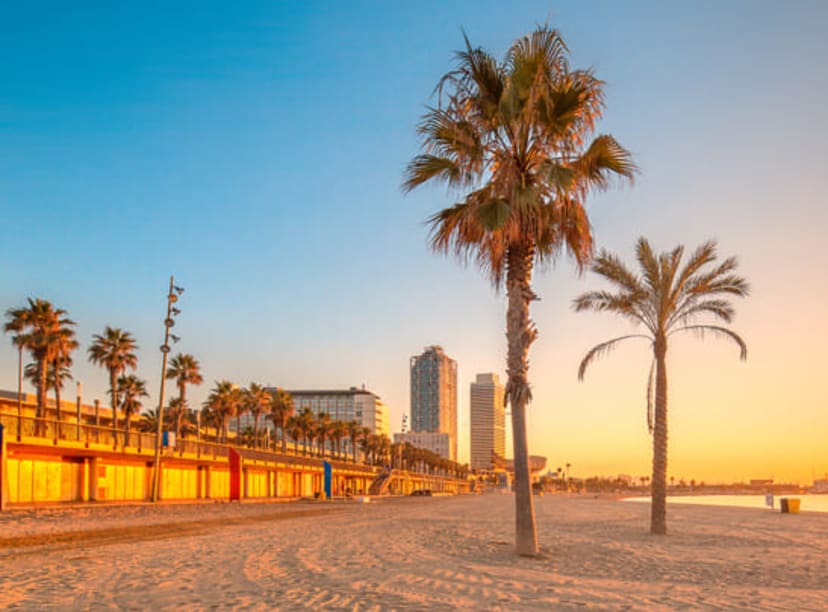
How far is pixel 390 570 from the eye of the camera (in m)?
12.9

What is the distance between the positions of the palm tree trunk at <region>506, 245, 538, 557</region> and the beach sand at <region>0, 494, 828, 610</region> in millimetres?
727

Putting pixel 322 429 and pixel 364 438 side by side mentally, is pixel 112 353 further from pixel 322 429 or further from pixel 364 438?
pixel 364 438

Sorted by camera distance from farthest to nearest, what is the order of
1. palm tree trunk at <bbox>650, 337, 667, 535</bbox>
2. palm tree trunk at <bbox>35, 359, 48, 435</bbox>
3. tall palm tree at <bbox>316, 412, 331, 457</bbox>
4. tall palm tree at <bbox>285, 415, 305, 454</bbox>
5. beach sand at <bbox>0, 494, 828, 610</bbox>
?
tall palm tree at <bbox>316, 412, 331, 457</bbox>
tall palm tree at <bbox>285, 415, 305, 454</bbox>
palm tree trunk at <bbox>35, 359, 48, 435</bbox>
palm tree trunk at <bbox>650, 337, 667, 535</bbox>
beach sand at <bbox>0, 494, 828, 610</bbox>

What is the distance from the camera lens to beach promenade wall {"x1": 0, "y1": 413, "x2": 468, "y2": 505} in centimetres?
3434

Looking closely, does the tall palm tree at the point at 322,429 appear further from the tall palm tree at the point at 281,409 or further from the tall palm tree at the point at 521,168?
the tall palm tree at the point at 521,168

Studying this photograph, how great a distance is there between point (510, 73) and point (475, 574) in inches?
382

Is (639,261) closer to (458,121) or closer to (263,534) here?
(458,121)

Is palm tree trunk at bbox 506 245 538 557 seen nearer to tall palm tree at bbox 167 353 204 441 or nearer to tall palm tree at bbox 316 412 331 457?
tall palm tree at bbox 167 353 204 441

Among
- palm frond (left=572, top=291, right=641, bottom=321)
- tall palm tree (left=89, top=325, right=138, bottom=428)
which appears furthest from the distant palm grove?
palm frond (left=572, top=291, right=641, bottom=321)

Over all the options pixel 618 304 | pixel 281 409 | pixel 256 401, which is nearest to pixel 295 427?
pixel 281 409

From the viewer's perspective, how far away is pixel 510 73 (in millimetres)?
14805

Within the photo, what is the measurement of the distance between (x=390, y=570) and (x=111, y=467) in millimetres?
34493

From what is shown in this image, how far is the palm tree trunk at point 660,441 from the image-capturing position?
73.7 ft

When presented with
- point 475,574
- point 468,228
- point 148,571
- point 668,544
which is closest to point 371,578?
point 475,574
